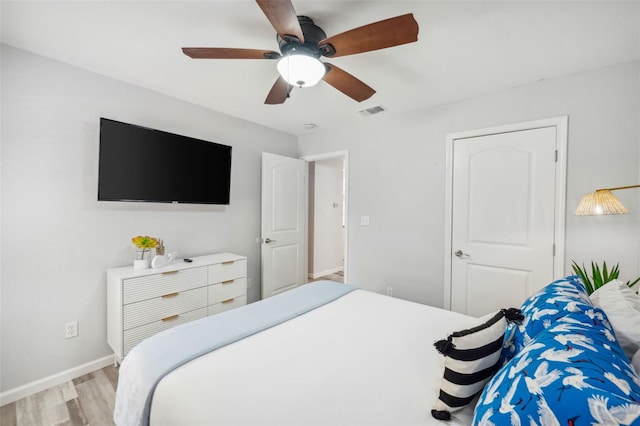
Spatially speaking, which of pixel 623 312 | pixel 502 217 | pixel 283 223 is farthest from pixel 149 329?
pixel 502 217

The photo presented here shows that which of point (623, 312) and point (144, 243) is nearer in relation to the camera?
point (623, 312)

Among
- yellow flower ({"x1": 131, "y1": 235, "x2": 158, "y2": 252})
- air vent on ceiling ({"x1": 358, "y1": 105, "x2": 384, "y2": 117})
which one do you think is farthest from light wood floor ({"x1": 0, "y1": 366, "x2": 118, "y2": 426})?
air vent on ceiling ({"x1": 358, "y1": 105, "x2": 384, "y2": 117})

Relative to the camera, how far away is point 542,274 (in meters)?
2.37

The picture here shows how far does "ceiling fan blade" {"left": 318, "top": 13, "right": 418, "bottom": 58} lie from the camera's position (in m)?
1.25

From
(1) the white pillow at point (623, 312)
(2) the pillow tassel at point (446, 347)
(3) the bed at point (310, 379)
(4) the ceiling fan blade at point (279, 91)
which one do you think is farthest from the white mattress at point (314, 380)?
(4) the ceiling fan blade at point (279, 91)

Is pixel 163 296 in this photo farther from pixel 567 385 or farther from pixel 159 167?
pixel 567 385

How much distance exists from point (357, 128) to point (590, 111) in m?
2.13

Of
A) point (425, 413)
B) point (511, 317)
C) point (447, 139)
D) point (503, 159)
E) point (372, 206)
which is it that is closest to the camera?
Result: point (425, 413)

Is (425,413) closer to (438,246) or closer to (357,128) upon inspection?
→ (438,246)

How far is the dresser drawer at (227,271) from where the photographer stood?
2691 millimetres

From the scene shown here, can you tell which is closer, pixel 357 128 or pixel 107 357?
pixel 107 357

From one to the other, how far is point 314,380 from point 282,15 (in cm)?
156

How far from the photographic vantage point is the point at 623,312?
102cm

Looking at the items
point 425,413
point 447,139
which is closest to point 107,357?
point 425,413
